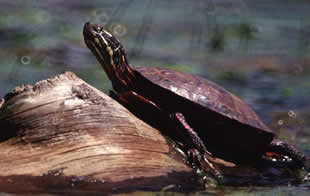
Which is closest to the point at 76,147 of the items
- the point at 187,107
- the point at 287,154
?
the point at 187,107

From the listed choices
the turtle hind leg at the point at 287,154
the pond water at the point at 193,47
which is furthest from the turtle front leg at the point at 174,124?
the pond water at the point at 193,47

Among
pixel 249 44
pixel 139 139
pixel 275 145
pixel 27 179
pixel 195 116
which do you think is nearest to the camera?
pixel 27 179

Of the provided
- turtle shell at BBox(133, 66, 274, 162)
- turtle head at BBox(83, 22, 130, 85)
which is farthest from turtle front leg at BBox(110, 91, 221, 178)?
turtle head at BBox(83, 22, 130, 85)

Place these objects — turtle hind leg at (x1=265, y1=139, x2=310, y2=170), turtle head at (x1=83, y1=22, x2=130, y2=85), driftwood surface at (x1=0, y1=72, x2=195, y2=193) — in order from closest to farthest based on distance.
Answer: driftwood surface at (x1=0, y1=72, x2=195, y2=193)
turtle head at (x1=83, y1=22, x2=130, y2=85)
turtle hind leg at (x1=265, y1=139, x2=310, y2=170)

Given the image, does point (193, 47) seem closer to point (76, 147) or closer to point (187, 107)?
point (187, 107)

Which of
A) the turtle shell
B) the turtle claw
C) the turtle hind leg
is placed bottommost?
the turtle claw

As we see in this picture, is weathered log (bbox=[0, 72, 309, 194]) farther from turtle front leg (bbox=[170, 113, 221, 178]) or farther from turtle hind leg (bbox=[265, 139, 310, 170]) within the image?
turtle hind leg (bbox=[265, 139, 310, 170])

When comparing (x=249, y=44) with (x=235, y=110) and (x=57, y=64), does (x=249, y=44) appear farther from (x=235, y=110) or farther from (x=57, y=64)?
(x=235, y=110)

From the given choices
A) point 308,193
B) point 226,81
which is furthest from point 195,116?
point 226,81
